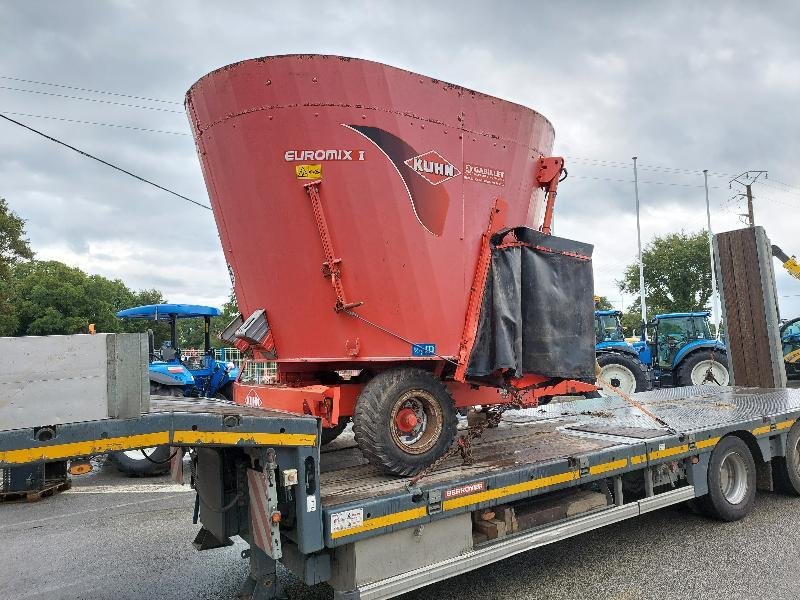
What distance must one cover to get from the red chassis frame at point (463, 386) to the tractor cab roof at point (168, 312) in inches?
254

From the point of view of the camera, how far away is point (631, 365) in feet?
47.0

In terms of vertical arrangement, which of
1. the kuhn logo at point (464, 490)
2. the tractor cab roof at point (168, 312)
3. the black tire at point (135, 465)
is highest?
the tractor cab roof at point (168, 312)

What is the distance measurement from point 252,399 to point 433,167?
2.32 metres

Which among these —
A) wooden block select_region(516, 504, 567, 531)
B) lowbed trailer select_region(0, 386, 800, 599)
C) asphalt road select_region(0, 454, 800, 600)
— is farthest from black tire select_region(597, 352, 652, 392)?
wooden block select_region(516, 504, 567, 531)

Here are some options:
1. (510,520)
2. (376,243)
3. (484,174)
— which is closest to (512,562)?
(510,520)

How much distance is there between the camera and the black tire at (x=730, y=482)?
572 cm

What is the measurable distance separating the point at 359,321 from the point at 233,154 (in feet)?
5.03

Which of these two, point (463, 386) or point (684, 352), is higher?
point (463, 386)

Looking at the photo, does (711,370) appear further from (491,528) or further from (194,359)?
(491,528)

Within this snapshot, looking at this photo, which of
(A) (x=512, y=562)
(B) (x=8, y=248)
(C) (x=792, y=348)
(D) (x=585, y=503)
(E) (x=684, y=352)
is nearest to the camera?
(D) (x=585, y=503)

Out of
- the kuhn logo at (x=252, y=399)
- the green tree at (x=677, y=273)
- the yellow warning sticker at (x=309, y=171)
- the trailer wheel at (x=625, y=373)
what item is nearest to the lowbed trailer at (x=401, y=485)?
the kuhn logo at (x=252, y=399)

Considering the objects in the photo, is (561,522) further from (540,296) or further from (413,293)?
(413,293)

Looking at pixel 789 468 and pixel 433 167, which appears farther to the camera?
pixel 789 468

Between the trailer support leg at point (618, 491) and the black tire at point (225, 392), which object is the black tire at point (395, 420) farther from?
the black tire at point (225, 392)
